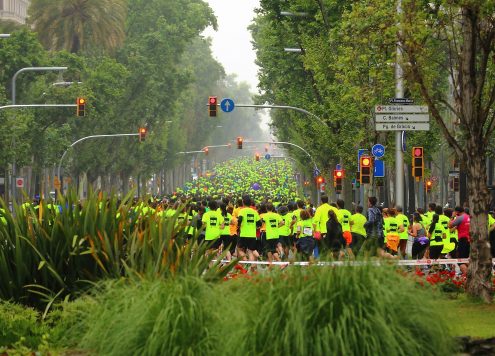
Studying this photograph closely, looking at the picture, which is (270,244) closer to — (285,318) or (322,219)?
(322,219)

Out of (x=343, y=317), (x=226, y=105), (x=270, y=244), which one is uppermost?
(x=226, y=105)

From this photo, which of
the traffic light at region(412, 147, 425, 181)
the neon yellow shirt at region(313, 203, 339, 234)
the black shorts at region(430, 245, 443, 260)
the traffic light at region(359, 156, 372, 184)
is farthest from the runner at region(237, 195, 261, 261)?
the traffic light at region(359, 156, 372, 184)

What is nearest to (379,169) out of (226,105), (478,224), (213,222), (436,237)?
(213,222)

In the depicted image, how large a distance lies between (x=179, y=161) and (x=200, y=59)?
587 inches

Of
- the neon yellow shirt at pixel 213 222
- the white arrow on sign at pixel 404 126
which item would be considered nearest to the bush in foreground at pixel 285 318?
the neon yellow shirt at pixel 213 222

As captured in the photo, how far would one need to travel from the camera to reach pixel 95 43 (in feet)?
220

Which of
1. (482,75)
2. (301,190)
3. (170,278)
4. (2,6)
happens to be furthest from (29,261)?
(2,6)

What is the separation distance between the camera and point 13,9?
400 ft

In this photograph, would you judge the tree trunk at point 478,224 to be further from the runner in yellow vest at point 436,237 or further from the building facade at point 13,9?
the building facade at point 13,9

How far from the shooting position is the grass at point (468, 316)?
9352 mm

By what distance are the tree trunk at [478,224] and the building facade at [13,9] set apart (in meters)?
99.0

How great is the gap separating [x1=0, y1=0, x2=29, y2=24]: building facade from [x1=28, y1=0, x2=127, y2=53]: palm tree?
46.6 metres

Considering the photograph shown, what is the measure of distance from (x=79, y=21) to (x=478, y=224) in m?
50.4

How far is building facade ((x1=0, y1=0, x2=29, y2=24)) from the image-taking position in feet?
381
